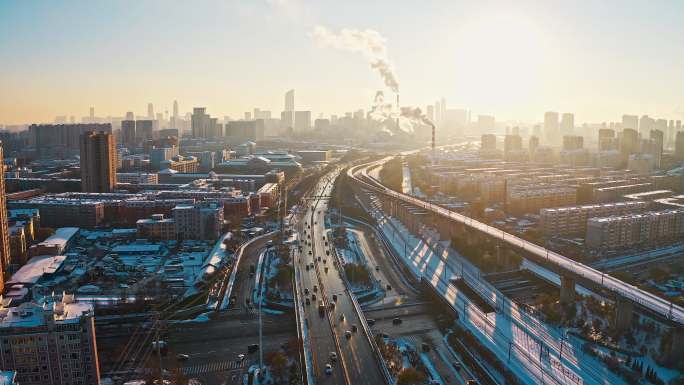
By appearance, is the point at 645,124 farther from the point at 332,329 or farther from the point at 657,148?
the point at 332,329

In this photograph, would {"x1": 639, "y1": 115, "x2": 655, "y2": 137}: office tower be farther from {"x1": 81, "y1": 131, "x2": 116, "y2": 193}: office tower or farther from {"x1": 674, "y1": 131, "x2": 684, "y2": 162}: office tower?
{"x1": 81, "y1": 131, "x2": 116, "y2": 193}: office tower

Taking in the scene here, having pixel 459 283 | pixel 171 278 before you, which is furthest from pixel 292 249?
pixel 459 283

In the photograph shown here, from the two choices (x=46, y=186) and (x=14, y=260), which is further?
(x=46, y=186)

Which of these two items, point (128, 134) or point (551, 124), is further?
point (551, 124)

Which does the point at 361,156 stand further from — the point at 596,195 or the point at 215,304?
the point at 215,304

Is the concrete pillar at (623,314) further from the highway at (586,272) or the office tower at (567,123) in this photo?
the office tower at (567,123)

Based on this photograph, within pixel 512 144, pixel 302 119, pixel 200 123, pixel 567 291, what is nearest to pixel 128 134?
pixel 200 123
